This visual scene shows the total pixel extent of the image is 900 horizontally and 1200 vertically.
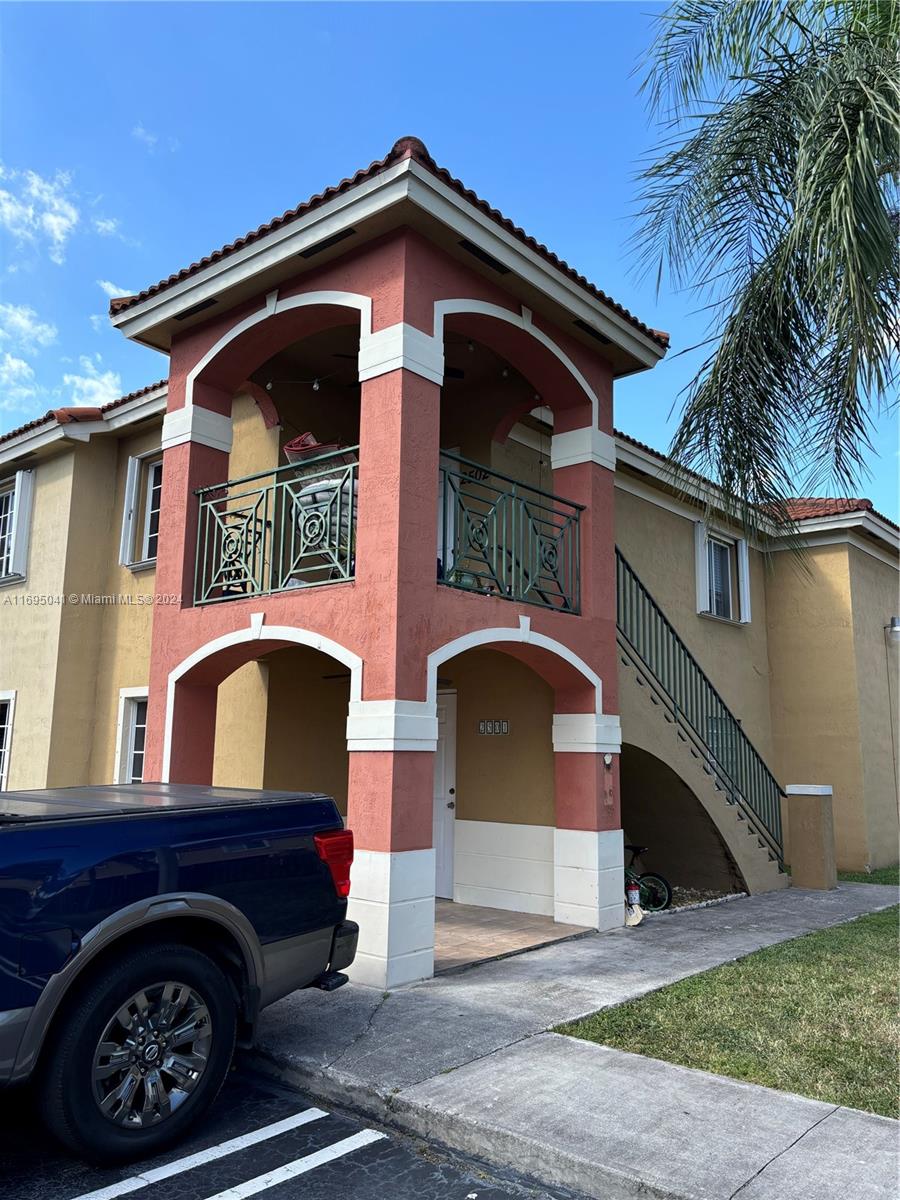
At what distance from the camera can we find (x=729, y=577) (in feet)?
49.9

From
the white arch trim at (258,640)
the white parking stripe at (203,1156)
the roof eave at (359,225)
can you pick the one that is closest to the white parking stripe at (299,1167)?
the white parking stripe at (203,1156)

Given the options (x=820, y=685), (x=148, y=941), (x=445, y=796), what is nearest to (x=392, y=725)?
(x=148, y=941)

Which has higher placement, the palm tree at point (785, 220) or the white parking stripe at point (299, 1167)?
the palm tree at point (785, 220)

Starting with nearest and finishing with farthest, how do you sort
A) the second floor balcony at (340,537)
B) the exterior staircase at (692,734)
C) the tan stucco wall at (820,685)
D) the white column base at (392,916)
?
the white column base at (392,916) → the second floor balcony at (340,537) → the exterior staircase at (692,734) → the tan stucco wall at (820,685)

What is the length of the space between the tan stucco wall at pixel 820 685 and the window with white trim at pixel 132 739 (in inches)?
400

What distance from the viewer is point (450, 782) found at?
9.95m

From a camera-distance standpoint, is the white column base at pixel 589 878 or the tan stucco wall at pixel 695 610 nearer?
the white column base at pixel 589 878

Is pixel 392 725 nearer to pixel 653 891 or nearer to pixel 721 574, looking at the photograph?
pixel 653 891

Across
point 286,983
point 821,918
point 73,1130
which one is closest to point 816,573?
point 821,918

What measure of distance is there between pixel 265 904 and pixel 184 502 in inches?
209

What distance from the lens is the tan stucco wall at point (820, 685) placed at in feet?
46.8

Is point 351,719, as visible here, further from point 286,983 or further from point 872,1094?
point 872,1094

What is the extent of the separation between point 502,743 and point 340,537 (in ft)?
9.96

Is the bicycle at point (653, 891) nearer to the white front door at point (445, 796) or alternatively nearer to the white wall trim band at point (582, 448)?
the white front door at point (445, 796)
